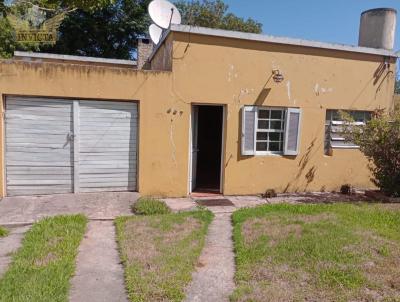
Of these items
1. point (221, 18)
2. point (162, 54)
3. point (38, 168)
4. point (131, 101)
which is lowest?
point (38, 168)

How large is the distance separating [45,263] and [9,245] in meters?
1.11

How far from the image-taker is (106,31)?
26094 millimetres

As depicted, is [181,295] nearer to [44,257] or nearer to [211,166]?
[44,257]

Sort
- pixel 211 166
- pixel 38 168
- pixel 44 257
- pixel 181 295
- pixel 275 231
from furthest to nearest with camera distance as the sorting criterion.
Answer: pixel 211 166, pixel 38 168, pixel 275 231, pixel 44 257, pixel 181 295

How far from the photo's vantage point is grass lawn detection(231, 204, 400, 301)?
3.81 metres

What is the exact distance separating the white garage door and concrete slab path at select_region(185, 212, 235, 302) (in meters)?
3.22

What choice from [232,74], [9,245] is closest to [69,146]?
[9,245]

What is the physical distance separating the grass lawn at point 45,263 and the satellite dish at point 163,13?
19.7 ft

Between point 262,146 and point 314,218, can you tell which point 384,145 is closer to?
point 262,146

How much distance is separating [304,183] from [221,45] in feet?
14.2

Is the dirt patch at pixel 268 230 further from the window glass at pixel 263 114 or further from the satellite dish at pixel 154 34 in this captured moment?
the satellite dish at pixel 154 34

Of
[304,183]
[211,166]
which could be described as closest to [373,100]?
[304,183]

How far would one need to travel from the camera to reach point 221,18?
1086 inches

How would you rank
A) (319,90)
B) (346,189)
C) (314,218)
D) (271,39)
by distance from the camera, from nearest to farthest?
(314,218) → (271,39) → (319,90) → (346,189)
